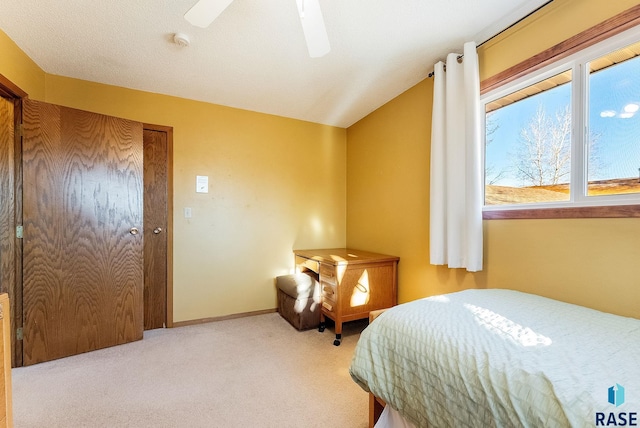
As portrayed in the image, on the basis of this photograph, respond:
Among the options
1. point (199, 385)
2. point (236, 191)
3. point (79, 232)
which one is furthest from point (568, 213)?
point (79, 232)

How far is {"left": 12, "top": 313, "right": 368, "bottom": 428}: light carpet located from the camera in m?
1.49

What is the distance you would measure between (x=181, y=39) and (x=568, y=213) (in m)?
2.68

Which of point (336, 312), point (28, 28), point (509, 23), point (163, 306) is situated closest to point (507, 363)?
point (336, 312)

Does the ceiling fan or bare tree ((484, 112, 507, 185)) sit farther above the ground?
the ceiling fan

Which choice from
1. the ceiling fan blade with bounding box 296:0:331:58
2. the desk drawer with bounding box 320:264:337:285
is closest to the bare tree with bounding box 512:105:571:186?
the ceiling fan blade with bounding box 296:0:331:58

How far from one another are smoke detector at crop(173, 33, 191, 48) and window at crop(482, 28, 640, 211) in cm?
218

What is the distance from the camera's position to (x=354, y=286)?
2.47 metres

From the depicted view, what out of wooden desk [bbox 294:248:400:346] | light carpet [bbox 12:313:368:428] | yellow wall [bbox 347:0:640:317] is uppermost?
yellow wall [bbox 347:0:640:317]

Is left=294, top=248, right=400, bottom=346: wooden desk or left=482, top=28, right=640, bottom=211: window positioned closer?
left=482, top=28, right=640, bottom=211: window

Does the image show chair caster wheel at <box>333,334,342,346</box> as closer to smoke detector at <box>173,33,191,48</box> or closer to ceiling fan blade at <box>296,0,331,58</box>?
ceiling fan blade at <box>296,0,331,58</box>

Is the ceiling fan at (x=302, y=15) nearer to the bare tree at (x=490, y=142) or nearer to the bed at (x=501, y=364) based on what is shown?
the bare tree at (x=490, y=142)

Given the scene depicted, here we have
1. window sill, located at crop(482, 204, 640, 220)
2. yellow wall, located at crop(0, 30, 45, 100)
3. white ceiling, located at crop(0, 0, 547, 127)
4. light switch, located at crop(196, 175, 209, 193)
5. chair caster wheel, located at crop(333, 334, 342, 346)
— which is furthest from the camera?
light switch, located at crop(196, 175, 209, 193)

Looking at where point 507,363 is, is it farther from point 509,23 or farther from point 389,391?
point 509,23

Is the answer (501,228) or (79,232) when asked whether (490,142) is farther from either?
(79,232)
